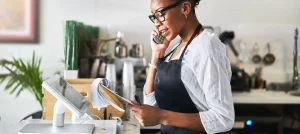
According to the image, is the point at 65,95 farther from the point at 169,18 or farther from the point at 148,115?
the point at 169,18

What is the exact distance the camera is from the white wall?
10.9 ft

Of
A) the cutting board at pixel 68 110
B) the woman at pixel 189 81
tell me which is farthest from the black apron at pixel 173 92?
the cutting board at pixel 68 110

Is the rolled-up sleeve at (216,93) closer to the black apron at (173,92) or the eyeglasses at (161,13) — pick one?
the black apron at (173,92)

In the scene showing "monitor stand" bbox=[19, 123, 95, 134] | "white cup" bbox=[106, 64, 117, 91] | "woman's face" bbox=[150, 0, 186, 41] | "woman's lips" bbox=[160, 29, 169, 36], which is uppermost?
"woman's face" bbox=[150, 0, 186, 41]

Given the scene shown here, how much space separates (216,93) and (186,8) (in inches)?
14.0

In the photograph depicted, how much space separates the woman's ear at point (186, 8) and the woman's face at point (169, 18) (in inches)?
0.4

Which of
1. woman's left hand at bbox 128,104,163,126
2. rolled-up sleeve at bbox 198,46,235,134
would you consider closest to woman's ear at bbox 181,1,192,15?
A: rolled-up sleeve at bbox 198,46,235,134

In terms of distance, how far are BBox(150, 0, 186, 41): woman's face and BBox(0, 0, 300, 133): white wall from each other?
1.82 meters

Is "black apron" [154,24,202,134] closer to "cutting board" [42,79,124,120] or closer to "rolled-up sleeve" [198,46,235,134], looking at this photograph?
"rolled-up sleeve" [198,46,235,134]

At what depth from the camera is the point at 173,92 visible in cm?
152

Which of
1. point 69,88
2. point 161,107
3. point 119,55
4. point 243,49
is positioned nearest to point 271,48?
point 243,49

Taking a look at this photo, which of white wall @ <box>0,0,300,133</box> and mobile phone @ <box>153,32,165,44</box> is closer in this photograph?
mobile phone @ <box>153,32,165,44</box>

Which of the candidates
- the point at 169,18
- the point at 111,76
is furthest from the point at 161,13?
the point at 111,76

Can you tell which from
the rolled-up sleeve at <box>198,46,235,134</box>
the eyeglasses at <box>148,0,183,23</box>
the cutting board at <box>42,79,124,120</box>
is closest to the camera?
the rolled-up sleeve at <box>198,46,235,134</box>
